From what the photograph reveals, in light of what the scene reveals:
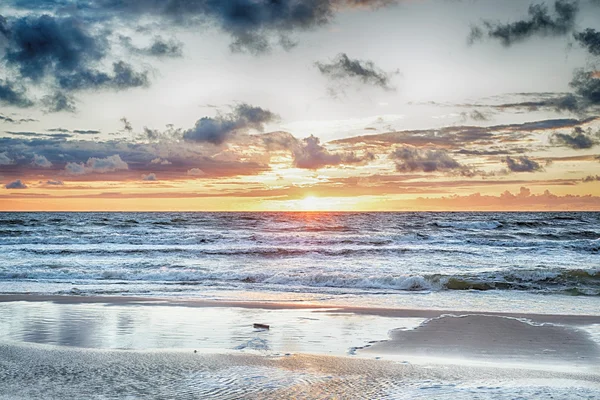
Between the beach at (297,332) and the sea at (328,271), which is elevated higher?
the beach at (297,332)

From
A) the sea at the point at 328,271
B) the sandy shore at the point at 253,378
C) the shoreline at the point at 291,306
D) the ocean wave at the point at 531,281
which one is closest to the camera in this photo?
the sandy shore at the point at 253,378

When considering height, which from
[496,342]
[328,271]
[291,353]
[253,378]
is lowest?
[328,271]

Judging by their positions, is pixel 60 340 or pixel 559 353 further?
pixel 60 340

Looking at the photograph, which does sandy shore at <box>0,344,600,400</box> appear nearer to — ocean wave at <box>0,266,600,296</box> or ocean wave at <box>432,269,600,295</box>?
ocean wave at <box>0,266,600,296</box>

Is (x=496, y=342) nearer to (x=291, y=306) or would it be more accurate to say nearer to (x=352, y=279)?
(x=291, y=306)

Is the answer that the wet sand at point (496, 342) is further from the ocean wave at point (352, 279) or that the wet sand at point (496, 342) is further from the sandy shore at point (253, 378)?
the ocean wave at point (352, 279)

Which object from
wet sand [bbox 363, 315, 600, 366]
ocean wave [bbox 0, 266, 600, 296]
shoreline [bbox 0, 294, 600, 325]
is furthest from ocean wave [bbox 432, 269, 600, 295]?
wet sand [bbox 363, 315, 600, 366]

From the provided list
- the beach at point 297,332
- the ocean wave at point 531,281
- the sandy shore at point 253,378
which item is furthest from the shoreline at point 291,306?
the ocean wave at point 531,281

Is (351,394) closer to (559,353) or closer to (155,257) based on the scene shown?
(559,353)

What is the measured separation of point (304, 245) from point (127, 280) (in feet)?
62.2

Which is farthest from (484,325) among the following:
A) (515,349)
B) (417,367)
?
(417,367)

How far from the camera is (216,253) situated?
3350 centimetres

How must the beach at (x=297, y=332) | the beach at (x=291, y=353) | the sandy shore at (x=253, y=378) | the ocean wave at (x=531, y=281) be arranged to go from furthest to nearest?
the ocean wave at (x=531, y=281) → the beach at (x=297, y=332) → the beach at (x=291, y=353) → the sandy shore at (x=253, y=378)

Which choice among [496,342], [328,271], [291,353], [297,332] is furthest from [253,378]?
[328,271]
